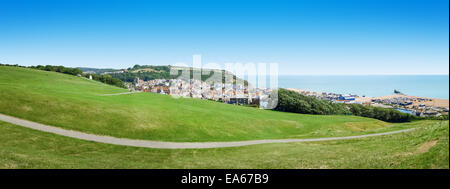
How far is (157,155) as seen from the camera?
14781mm

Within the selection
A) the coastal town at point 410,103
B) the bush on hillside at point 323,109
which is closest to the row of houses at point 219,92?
the bush on hillside at point 323,109

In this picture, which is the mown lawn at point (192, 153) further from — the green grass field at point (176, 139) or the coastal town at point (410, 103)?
the coastal town at point (410, 103)

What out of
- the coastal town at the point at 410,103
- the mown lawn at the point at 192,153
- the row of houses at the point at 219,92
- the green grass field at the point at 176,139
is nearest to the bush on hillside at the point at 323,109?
the coastal town at the point at 410,103

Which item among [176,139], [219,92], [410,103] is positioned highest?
[219,92]

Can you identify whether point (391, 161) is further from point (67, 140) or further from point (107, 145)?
point (67, 140)

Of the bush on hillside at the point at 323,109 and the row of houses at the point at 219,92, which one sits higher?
the row of houses at the point at 219,92

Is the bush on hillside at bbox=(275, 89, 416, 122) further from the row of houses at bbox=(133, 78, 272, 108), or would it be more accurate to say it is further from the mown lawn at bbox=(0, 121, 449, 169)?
the mown lawn at bbox=(0, 121, 449, 169)

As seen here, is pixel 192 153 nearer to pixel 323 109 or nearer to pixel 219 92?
pixel 323 109

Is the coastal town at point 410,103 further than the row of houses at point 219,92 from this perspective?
No

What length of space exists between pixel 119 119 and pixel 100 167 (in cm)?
1410

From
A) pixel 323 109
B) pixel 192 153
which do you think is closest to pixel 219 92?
pixel 323 109

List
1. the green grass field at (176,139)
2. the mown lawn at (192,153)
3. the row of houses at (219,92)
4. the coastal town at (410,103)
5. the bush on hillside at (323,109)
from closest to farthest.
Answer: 1. the mown lawn at (192,153)
2. the green grass field at (176,139)
3. the coastal town at (410,103)
4. the bush on hillside at (323,109)
5. the row of houses at (219,92)

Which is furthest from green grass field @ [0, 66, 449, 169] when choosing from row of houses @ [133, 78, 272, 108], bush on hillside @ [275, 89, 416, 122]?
row of houses @ [133, 78, 272, 108]

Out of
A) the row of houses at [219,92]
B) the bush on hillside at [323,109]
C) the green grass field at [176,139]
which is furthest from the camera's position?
the row of houses at [219,92]
